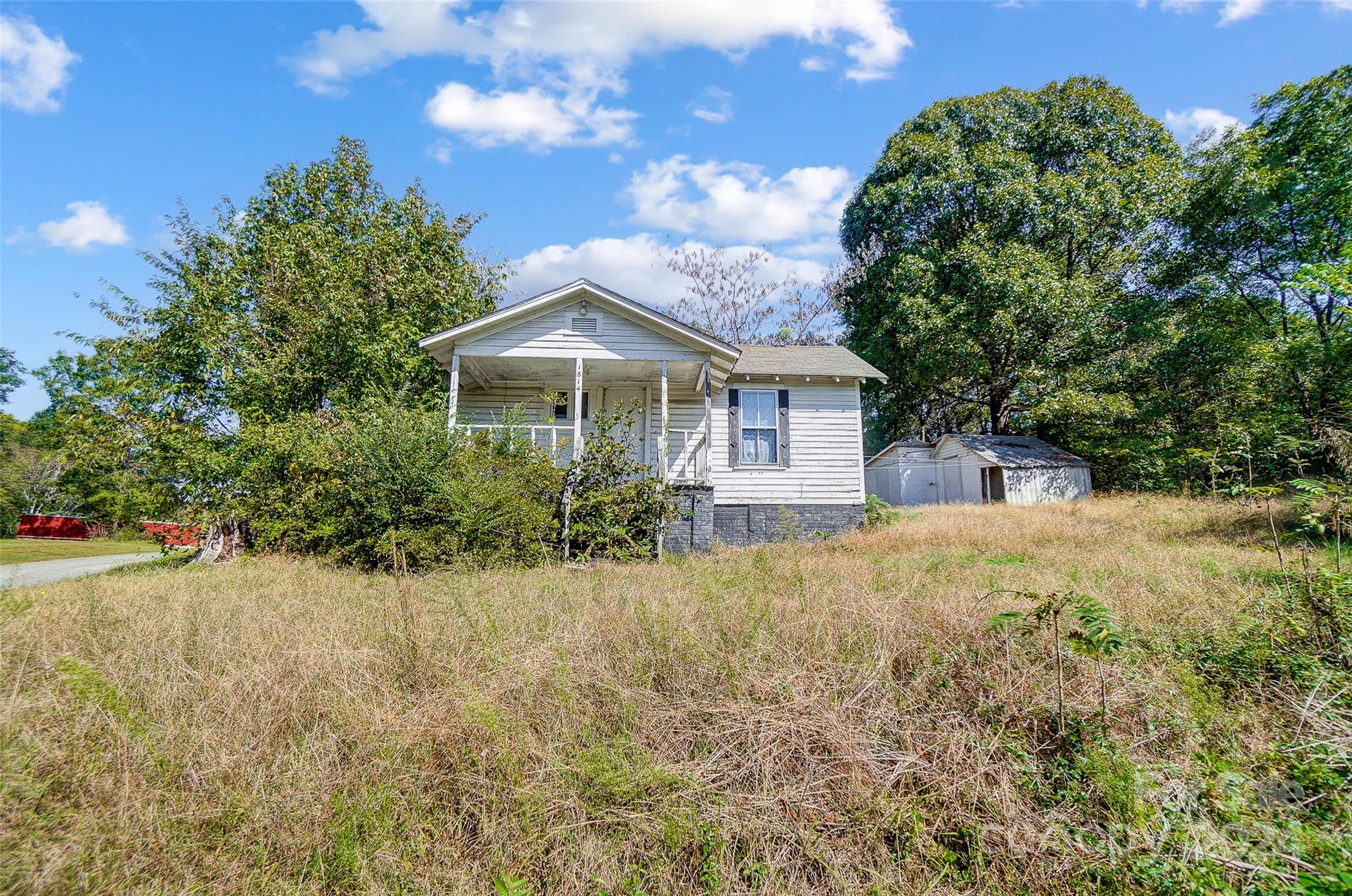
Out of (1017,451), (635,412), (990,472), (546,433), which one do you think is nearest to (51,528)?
(546,433)

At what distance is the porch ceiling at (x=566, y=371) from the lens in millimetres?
12352

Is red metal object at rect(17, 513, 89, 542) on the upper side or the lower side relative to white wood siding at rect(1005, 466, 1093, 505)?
lower

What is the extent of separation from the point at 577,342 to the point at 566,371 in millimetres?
1557

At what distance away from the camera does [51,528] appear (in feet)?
82.9

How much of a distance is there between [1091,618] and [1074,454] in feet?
78.6

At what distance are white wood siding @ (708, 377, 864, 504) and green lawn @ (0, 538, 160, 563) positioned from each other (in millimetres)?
12416

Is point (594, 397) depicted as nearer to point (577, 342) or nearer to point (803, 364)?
point (577, 342)

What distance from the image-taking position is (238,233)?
14156 millimetres

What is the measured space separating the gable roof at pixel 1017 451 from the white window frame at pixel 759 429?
34.4 ft

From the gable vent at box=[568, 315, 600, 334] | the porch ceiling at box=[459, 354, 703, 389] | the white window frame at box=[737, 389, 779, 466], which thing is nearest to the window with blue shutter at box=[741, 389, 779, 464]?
the white window frame at box=[737, 389, 779, 466]

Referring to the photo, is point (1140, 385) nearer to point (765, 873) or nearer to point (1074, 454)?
point (1074, 454)

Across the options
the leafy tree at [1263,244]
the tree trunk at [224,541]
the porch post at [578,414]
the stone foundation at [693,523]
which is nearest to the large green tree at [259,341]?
Result: the tree trunk at [224,541]

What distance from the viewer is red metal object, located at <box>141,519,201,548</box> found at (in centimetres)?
1077

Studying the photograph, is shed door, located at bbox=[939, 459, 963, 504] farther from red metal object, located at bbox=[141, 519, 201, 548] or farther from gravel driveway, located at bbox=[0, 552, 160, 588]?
gravel driveway, located at bbox=[0, 552, 160, 588]
